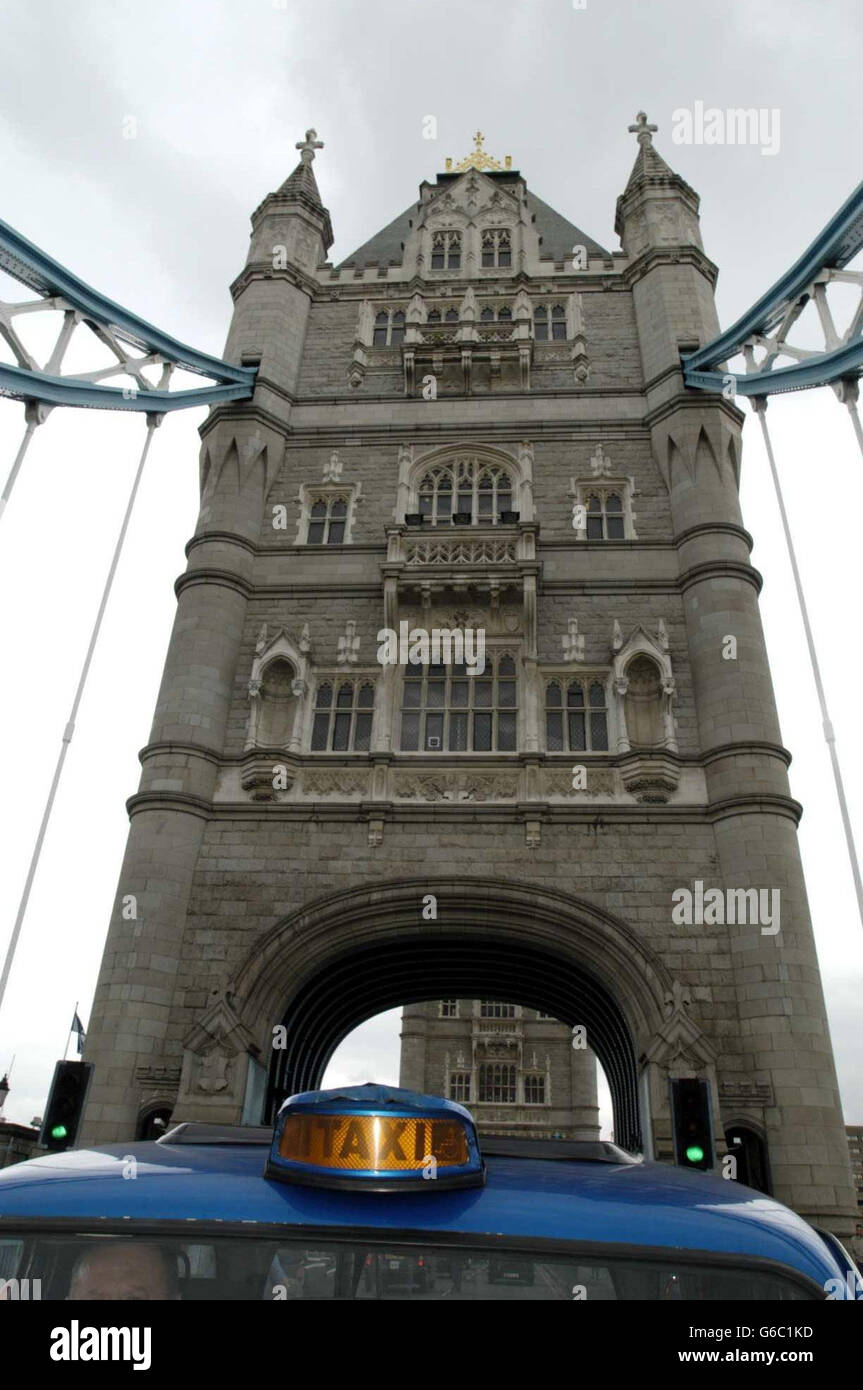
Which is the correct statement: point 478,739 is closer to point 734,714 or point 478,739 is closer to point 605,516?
point 734,714

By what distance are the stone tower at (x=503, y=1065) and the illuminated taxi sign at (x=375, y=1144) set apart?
138ft

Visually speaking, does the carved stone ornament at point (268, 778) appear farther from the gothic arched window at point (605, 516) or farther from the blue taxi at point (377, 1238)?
the blue taxi at point (377, 1238)

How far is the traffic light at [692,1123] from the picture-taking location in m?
9.43

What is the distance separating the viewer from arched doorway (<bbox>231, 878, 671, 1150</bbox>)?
12.9 metres

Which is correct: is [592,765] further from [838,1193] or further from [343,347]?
[343,347]

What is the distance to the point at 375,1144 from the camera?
7.59ft

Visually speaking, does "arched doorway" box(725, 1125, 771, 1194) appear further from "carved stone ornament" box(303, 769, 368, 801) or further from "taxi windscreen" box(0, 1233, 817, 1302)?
"taxi windscreen" box(0, 1233, 817, 1302)

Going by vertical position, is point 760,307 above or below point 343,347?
below

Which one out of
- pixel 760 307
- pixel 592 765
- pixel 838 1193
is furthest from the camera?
pixel 760 307

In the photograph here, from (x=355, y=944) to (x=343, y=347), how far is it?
46.7 feet

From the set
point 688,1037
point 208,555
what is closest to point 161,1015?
point 688,1037

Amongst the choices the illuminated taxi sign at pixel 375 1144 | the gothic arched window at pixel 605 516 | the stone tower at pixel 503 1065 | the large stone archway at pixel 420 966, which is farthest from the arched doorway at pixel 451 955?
the stone tower at pixel 503 1065

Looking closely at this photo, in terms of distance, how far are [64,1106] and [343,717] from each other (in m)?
7.71
